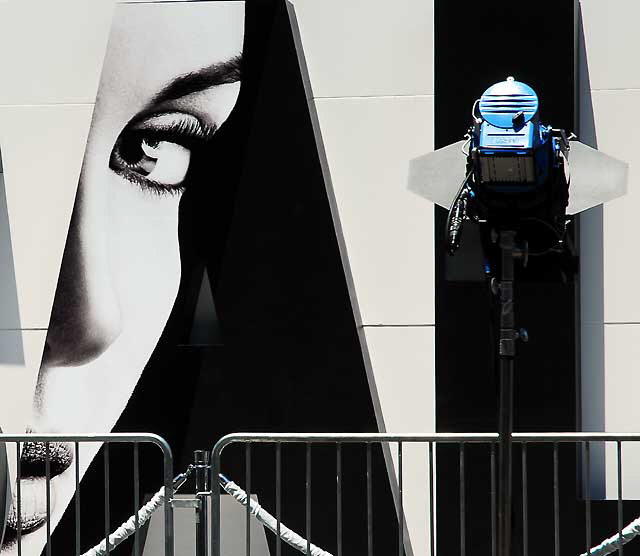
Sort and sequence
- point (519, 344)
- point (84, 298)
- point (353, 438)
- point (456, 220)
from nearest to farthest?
point (456, 220) → point (353, 438) → point (519, 344) → point (84, 298)

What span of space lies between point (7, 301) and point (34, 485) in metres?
1.19

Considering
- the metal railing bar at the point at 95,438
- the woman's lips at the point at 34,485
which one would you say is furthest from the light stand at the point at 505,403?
the woman's lips at the point at 34,485

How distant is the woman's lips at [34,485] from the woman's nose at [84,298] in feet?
1.81

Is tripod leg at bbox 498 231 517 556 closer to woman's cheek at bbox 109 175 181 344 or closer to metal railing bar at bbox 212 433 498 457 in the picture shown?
metal railing bar at bbox 212 433 498 457

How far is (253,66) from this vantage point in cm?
761

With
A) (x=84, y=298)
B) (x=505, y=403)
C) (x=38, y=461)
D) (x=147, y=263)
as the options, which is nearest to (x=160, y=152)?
(x=147, y=263)

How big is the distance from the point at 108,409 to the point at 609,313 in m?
3.12

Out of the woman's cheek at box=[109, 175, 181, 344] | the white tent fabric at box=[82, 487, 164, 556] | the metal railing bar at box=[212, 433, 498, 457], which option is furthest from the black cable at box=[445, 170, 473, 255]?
the woman's cheek at box=[109, 175, 181, 344]

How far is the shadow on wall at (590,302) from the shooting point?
24.4 feet

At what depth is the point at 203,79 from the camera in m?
7.58

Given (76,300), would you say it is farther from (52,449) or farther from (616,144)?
(616,144)

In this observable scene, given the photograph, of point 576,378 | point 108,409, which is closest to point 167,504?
point 108,409

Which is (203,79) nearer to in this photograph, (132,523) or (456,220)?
(132,523)

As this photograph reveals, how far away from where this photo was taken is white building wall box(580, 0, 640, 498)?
7438 millimetres
